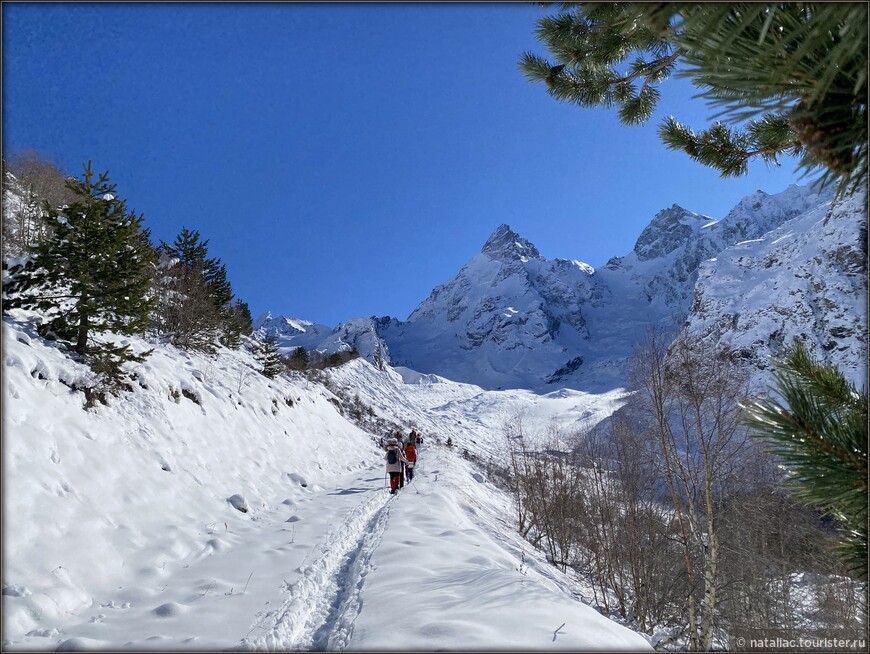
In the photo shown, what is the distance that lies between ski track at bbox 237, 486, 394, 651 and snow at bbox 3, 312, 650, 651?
0.03m

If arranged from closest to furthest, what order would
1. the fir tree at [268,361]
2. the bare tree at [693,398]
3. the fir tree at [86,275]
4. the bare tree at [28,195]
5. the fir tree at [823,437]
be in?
the fir tree at [823,437] → the fir tree at [86,275] → the bare tree at [693,398] → the bare tree at [28,195] → the fir tree at [268,361]

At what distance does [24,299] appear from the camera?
8.53 m

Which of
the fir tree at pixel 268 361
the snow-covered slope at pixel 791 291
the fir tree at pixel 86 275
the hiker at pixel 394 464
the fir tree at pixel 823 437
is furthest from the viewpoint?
the snow-covered slope at pixel 791 291

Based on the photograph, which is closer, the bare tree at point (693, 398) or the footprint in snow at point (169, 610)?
the footprint in snow at point (169, 610)

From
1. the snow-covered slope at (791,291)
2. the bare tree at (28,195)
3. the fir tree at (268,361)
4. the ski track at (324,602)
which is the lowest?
the ski track at (324,602)

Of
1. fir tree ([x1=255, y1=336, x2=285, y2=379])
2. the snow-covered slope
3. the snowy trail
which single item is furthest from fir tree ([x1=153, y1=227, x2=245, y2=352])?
the snow-covered slope

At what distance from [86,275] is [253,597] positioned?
7.10m

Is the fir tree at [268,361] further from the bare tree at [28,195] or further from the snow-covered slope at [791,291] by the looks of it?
the snow-covered slope at [791,291]

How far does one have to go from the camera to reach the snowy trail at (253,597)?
14.1 ft

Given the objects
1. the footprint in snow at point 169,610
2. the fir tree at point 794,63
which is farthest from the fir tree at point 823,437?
the footprint in snow at point 169,610

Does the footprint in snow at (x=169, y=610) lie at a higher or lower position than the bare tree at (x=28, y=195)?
lower

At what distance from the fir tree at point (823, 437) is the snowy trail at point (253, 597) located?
4.23m

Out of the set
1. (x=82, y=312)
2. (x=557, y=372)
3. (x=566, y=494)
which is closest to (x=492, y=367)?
(x=557, y=372)

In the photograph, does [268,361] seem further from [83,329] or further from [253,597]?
[253,597]
